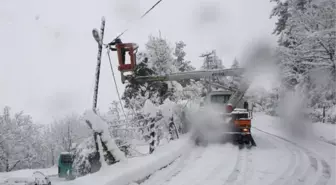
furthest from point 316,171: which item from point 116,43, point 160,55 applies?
point 160,55

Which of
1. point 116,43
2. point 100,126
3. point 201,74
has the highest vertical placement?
point 116,43

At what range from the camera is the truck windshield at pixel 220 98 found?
11248mm

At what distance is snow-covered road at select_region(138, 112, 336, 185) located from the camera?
4.92 meters

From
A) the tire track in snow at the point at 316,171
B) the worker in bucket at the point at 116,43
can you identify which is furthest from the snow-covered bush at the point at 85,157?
the tire track in snow at the point at 316,171

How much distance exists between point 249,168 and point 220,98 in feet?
18.9

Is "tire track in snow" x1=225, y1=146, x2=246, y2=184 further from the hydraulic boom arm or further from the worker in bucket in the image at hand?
the hydraulic boom arm

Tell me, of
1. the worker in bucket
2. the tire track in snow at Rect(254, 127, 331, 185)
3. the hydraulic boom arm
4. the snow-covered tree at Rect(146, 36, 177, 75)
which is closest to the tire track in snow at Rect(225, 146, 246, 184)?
the tire track in snow at Rect(254, 127, 331, 185)

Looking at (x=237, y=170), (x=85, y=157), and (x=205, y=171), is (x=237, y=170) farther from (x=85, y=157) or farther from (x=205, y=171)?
(x=85, y=157)

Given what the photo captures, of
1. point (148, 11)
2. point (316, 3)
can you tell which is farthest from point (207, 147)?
point (316, 3)

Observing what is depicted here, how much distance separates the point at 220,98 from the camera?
37.3 ft

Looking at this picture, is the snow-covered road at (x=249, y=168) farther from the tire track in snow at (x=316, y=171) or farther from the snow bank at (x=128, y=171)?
the snow bank at (x=128, y=171)

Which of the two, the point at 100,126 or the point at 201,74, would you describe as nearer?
the point at 100,126

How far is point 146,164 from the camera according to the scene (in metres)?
5.64

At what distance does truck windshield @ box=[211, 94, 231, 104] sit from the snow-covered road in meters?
3.30
